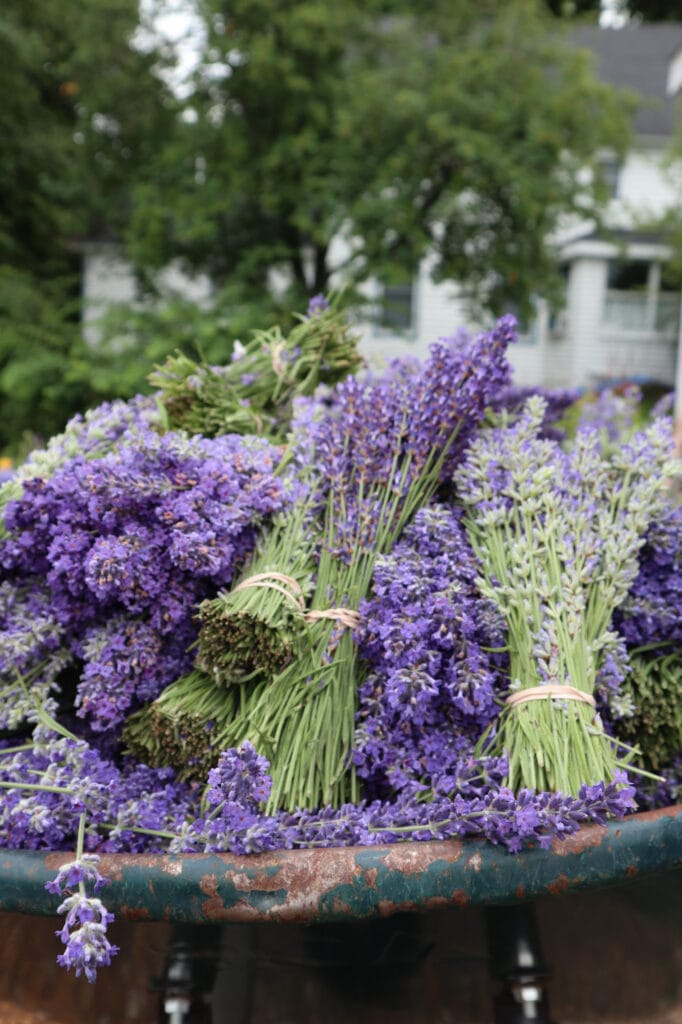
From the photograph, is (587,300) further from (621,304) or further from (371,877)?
(371,877)

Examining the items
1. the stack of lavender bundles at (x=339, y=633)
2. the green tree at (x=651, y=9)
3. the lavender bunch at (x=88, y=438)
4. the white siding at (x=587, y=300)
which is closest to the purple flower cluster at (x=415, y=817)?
the stack of lavender bundles at (x=339, y=633)

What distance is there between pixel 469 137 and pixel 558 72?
2226 mm

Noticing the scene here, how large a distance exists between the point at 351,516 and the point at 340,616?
0.65 ft

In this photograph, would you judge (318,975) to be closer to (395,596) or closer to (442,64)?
(395,596)

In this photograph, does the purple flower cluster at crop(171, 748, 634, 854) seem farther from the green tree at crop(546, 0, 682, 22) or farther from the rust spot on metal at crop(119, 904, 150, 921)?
the green tree at crop(546, 0, 682, 22)

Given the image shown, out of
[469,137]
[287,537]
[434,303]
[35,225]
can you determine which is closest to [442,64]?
[469,137]

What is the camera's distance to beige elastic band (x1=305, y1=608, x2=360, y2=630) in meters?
1.38

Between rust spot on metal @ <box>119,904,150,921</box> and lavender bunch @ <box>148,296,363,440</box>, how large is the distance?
1029 millimetres

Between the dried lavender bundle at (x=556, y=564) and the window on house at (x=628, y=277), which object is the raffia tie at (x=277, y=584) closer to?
the dried lavender bundle at (x=556, y=564)

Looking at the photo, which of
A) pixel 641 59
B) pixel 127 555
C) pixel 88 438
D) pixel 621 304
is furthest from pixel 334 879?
pixel 641 59

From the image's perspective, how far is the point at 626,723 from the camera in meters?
1.37

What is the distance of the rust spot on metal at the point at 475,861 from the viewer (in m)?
1.04

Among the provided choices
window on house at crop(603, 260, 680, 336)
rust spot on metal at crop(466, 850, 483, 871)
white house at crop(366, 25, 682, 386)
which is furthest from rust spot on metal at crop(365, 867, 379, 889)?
window on house at crop(603, 260, 680, 336)

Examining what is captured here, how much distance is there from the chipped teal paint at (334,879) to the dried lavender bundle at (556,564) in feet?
0.36
